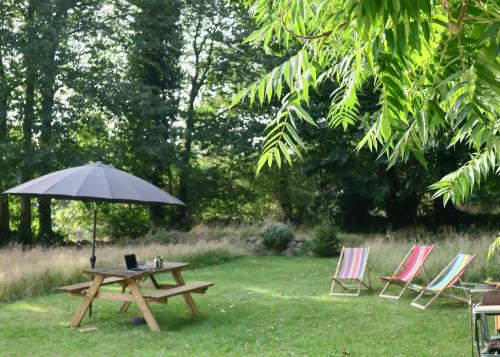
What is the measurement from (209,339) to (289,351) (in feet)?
3.41

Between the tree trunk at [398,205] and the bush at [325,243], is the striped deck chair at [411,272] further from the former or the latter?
the tree trunk at [398,205]

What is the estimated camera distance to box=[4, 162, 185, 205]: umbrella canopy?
6797 millimetres

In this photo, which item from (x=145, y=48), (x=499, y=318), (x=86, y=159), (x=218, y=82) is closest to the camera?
(x=499, y=318)

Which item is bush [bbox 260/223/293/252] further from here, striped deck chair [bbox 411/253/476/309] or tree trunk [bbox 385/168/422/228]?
striped deck chair [bbox 411/253/476/309]

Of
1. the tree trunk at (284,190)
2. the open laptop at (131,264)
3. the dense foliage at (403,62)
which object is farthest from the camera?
the tree trunk at (284,190)

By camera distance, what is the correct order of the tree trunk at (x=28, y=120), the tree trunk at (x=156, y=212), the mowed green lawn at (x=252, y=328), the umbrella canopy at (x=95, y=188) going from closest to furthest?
the mowed green lawn at (x=252, y=328) → the umbrella canopy at (x=95, y=188) → the tree trunk at (x=28, y=120) → the tree trunk at (x=156, y=212)

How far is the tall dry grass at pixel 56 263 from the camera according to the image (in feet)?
30.2

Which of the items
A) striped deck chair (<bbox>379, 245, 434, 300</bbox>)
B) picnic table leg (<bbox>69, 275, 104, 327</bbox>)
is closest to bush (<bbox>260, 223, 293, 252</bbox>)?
striped deck chair (<bbox>379, 245, 434, 300</bbox>)

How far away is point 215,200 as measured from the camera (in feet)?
87.0

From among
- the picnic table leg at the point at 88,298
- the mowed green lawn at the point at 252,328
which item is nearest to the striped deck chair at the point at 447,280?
the mowed green lawn at the point at 252,328

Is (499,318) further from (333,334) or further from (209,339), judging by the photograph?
(209,339)

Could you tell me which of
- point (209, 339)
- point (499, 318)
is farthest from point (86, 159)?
point (499, 318)

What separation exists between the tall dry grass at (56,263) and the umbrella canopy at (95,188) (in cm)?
262

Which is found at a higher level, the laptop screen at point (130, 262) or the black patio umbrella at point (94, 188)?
the black patio umbrella at point (94, 188)
